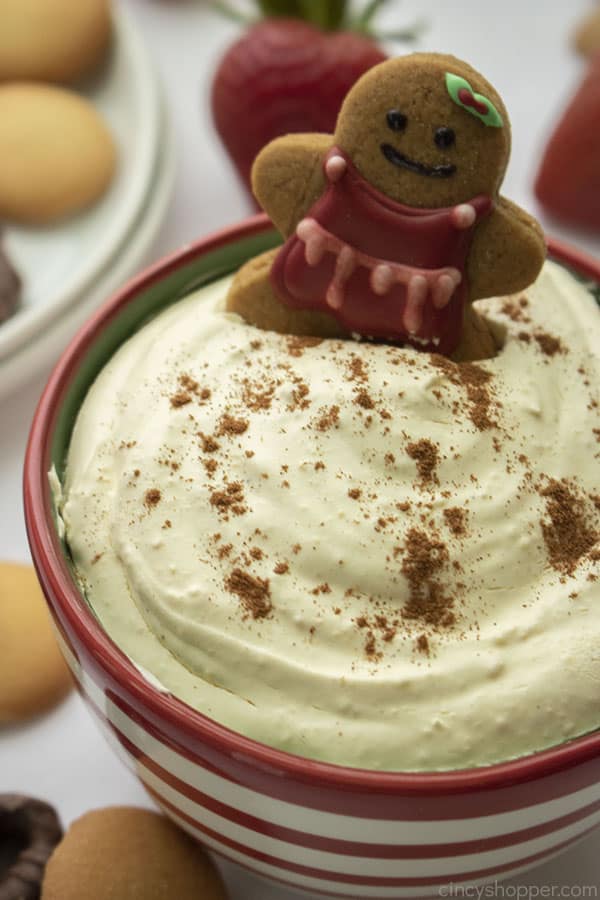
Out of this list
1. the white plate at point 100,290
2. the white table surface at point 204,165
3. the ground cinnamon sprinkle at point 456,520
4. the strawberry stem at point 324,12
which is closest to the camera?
the ground cinnamon sprinkle at point 456,520

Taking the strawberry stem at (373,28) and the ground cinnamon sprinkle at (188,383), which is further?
the strawberry stem at (373,28)

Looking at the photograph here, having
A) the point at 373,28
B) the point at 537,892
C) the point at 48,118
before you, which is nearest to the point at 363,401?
the point at 537,892

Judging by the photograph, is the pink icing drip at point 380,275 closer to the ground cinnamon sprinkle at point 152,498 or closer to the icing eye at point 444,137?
the icing eye at point 444,137

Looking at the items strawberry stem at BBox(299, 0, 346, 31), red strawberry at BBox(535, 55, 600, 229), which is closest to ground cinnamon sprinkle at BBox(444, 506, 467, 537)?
red strawberry at BBox(535, 55, 600, 229)

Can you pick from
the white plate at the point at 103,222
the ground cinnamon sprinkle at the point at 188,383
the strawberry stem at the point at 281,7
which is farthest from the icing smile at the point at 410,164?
the strawberry stem at the point at 281,7

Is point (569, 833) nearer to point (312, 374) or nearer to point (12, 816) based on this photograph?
point (312, 374)

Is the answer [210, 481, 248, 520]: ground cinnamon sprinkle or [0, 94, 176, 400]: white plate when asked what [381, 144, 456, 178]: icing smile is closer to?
[210, 481, 248, 520]: ground cinnamon sprinkle
